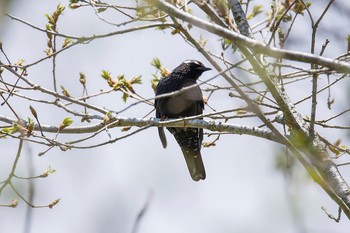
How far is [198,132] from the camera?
7070 millimetres

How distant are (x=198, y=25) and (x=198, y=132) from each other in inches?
152

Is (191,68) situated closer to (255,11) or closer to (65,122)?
(255,11)

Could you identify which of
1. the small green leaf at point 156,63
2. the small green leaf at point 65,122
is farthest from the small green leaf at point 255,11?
the small green leaf at point 65,122

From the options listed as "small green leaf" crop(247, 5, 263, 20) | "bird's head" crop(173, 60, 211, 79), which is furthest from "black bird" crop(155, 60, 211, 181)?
"small green leaf" crop(247, 5, 263, 20)

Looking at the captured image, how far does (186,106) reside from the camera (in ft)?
22.7

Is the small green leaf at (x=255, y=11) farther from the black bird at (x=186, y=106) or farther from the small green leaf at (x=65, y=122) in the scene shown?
the small green leaf at (x=65, y=122)

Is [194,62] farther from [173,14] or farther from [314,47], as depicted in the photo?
[173,14]

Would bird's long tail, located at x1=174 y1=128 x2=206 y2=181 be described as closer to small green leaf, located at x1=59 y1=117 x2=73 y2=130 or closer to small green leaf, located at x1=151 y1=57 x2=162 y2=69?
small green leaf, located at x1=151 y1=57 x2=162 y2=69

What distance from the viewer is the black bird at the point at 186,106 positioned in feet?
22.4

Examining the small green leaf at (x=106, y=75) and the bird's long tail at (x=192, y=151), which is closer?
the small green leaf at (x=106, y=75)

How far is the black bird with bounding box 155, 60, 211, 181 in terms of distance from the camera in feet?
22.4

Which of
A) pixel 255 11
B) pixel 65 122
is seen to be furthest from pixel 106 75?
pixel 255 11

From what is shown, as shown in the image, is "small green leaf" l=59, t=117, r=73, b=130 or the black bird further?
the black bird

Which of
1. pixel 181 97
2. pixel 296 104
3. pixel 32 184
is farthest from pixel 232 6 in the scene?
pixel 32 184
